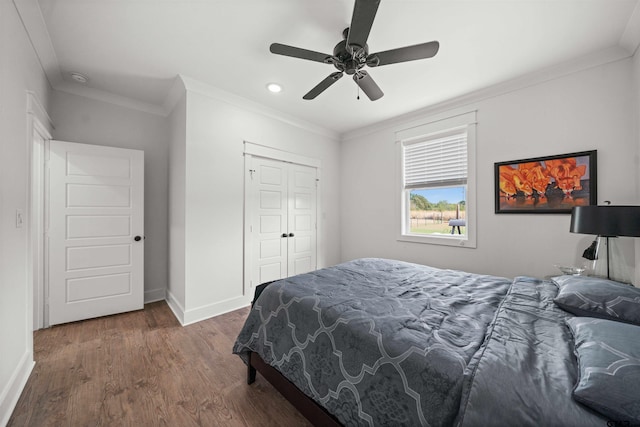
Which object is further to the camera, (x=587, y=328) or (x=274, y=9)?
(x=274, y=9)

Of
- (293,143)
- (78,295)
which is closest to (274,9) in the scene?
(293,143)

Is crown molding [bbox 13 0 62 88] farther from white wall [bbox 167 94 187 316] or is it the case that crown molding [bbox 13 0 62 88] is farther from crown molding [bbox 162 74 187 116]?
white wall [bbox 167 94 187 316]

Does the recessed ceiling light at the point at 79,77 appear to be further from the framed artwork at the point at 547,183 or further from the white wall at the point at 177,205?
the framed artwork at the point at 547,183

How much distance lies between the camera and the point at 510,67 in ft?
8.27

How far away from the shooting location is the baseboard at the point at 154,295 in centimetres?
339

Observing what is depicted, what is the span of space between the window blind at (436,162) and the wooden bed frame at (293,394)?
10.0ft

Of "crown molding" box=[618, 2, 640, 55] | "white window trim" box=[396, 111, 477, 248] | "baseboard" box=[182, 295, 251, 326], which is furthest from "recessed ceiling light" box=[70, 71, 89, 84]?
"crown molding" box=[618, 2, 640, 55]

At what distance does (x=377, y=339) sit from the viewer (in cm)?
115

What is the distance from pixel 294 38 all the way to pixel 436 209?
2.80m

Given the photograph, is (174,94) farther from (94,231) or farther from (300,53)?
(300,53)

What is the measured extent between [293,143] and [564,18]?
10.1 feet

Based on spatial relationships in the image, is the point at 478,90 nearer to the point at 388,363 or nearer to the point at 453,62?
the point at 453,62

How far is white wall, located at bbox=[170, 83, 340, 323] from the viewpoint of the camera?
2.83 meters

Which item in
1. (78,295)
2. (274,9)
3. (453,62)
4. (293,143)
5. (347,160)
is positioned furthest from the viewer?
(347,160)
